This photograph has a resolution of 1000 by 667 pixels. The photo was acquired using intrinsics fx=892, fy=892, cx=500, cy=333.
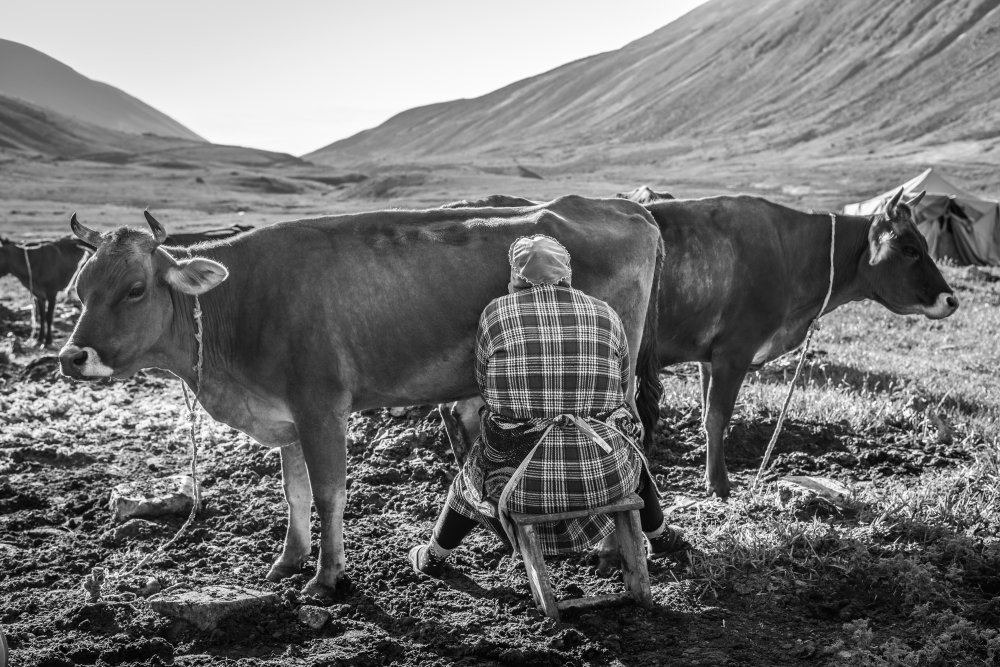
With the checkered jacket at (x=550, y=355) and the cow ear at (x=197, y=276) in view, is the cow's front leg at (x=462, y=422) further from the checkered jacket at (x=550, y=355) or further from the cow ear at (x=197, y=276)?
the cow ear at (x=197, y=276)

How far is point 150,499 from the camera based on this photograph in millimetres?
6770

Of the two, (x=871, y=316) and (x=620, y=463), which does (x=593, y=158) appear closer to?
(x=871, y=316)

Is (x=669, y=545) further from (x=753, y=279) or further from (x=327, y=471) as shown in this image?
(x=753, y=279)

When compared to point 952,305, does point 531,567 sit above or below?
below

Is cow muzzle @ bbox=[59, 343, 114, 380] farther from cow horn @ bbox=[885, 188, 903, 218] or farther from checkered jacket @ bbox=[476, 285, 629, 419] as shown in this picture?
cow horn @ bbox=[885, 188, 903, 218]

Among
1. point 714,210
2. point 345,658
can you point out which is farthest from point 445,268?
point 714,210

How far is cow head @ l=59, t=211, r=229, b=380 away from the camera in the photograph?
5.41 metres

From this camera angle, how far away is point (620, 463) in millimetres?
4934

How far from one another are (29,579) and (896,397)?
819 centimetres

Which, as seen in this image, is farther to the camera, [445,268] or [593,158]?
[593,158]

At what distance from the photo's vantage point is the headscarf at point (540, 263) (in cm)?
496

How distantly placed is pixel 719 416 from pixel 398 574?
3.00m

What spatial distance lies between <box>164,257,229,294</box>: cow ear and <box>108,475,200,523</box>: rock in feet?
6.80

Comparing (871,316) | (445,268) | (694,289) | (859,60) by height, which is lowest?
(871,316)
